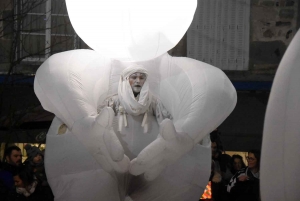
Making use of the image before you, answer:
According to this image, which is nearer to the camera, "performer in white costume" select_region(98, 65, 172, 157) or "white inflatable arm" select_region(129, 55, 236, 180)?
"white inflatable arm" select_region(129, 55, 236, 180)

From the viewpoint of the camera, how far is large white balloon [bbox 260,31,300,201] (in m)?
3.57

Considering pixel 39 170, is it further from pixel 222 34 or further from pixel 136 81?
pixel 222 34

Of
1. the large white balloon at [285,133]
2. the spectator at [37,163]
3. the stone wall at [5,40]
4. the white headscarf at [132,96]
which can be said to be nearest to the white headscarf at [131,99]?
the white headscarf at [132,96]

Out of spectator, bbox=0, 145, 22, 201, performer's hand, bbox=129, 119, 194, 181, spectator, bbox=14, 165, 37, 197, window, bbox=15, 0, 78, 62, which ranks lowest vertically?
spectator, bbox=14, 165, 37, 197

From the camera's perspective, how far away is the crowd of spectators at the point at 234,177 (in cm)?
542

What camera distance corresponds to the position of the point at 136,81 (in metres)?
5.21

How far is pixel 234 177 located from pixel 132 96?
98 centimetres

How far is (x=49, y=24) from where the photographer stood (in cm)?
789

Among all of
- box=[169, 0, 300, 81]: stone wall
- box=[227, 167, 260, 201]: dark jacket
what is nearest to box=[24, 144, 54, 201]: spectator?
box=[227, 167, 260, 201]: dark jacket

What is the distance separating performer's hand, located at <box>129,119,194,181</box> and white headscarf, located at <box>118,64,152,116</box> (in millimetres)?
474

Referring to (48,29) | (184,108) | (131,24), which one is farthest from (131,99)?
(48,29)

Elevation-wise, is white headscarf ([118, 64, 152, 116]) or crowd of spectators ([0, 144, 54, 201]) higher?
white headscarf ([118, 64, 152, 116])

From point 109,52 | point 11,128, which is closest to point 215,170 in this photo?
point 109,52

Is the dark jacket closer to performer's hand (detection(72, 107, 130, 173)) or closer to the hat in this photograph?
performer's hand (detection(72, 107, 130, 173))
